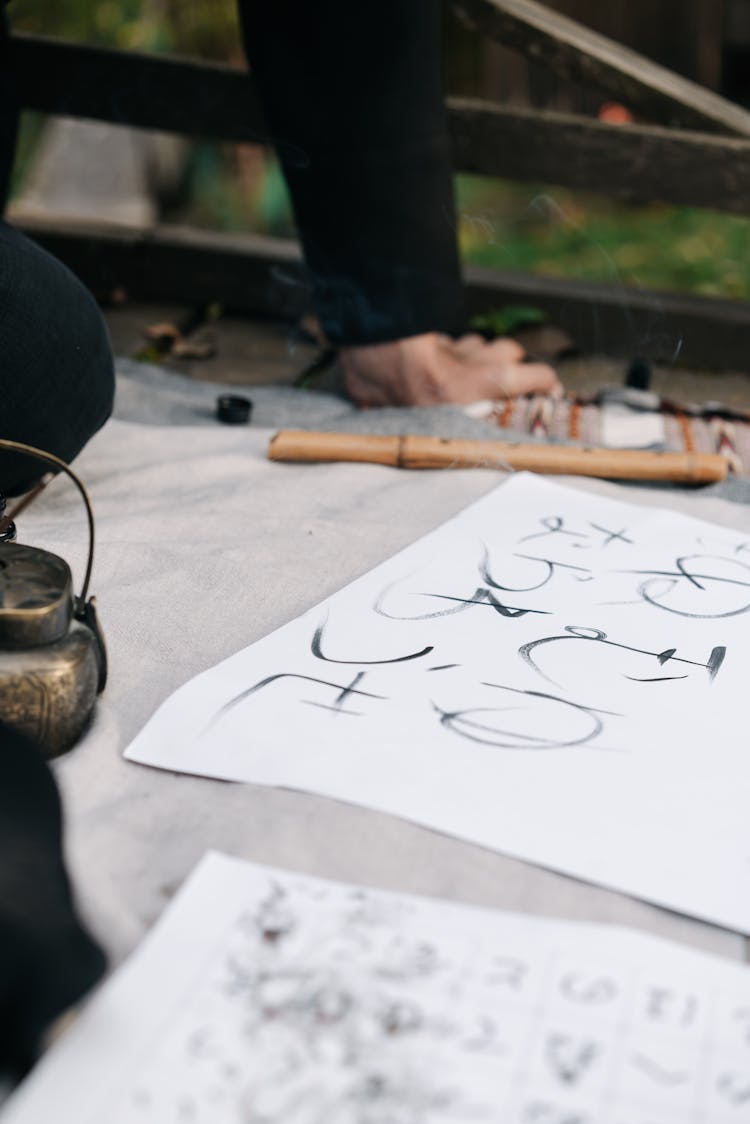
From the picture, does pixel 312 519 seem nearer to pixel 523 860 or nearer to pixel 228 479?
pixel 228 479

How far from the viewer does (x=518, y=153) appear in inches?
79.0

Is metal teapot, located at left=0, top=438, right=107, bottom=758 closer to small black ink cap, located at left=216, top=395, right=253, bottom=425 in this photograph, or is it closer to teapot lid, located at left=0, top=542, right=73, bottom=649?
teapot lid, located at left=0, top=542, right=73, bottom=649

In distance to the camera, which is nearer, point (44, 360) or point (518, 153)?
point (44, 360)

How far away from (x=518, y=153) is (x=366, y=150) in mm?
519

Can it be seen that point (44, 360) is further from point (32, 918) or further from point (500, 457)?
point (32, 918)

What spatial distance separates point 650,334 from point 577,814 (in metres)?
1.53

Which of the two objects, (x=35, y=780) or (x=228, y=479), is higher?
(x=35, y=780)

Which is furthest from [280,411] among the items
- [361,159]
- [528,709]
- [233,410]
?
[528,709]

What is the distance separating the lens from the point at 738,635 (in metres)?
0.98

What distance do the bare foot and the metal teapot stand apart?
0.91 metres

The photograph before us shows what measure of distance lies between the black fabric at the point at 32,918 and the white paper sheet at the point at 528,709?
122 mm

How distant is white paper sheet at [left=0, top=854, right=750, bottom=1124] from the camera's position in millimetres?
540

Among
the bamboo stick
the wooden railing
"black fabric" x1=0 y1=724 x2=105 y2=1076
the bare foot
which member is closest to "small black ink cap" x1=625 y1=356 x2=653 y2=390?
the bare foot

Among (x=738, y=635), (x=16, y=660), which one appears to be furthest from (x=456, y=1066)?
(x=738, y=635)
